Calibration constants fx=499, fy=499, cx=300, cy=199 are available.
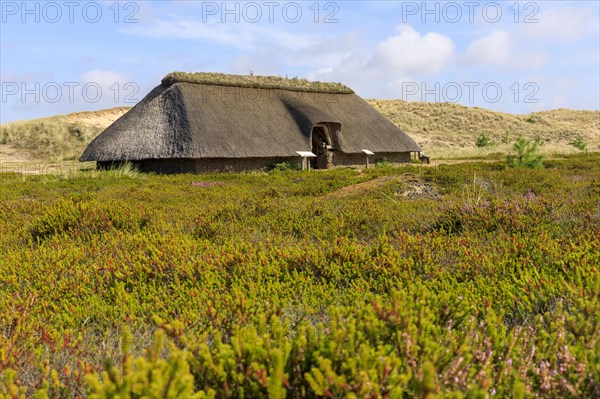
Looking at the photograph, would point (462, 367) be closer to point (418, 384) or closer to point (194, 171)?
point (418, 384)

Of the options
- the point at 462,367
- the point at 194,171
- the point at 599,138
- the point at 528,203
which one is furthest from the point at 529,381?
the point at 599,138

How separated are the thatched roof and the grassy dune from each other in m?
13.3

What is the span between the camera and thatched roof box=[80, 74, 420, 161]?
80.8 ft

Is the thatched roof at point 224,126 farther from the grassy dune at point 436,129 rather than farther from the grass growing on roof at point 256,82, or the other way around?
the grassy dune at point 436,129

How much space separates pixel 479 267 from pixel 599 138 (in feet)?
245

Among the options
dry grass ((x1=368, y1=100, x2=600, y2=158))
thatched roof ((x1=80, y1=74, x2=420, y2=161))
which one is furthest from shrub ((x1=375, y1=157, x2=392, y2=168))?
dry grass ((x1=368, y1=100, x2=600, y2=158))

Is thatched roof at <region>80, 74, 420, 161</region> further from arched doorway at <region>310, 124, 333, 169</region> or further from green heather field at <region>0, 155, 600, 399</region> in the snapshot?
green heather field at <region>0, 155, 600, 399</region>

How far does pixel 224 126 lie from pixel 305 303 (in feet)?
74.8

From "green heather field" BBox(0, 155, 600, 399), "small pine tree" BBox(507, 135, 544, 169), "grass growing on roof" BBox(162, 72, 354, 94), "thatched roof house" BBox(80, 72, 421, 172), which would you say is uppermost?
"grass growing on roof" BBox(162, 72, 354, 94)

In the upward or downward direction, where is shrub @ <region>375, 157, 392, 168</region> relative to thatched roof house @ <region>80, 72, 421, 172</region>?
downward

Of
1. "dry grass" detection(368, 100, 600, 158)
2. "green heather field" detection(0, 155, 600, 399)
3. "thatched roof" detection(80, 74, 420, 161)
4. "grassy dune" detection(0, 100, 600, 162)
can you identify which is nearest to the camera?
"green heather field" detection(0, 155, 600, 399)

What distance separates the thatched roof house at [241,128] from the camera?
24684mm

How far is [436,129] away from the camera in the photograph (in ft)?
221

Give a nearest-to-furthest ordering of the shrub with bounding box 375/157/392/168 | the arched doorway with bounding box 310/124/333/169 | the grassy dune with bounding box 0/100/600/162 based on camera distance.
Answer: the arched doorway with bounding box 310/124/333/169 < the shrub with bounding box 375/157/392/168 < the grassy dune with bounding box 0/100/600/162
